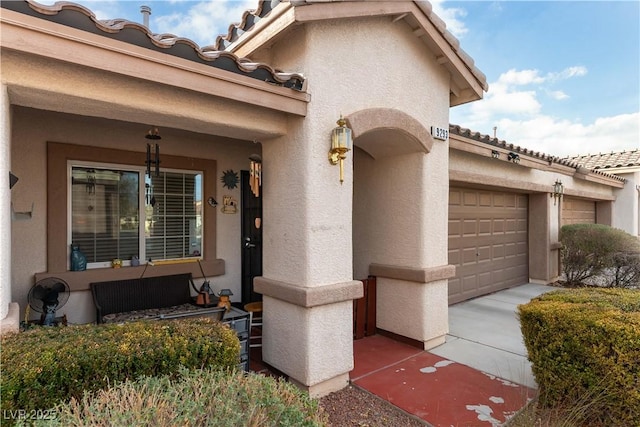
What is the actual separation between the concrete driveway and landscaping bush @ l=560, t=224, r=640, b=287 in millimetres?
3372

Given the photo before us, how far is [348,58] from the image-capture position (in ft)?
15.5

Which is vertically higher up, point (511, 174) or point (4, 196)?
point (511, 174)

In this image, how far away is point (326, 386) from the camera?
4434 millimetres

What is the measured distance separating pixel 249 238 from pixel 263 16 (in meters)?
3.95

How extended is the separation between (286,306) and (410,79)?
400 cm

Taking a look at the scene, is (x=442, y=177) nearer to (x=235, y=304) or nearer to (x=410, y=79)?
(x=410, y=79)

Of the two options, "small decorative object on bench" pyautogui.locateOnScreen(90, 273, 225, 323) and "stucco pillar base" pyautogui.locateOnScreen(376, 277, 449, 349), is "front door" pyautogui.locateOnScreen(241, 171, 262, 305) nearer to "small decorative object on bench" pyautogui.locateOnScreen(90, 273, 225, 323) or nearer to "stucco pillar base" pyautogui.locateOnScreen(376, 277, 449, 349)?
"small decorative object on bench" pyautogui.locateOnScreen(90, 273, 225, 323)

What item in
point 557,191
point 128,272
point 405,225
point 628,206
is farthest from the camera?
point 628,206

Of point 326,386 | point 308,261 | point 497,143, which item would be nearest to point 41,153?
point 308,261

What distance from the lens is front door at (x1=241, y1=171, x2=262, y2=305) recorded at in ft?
22.5

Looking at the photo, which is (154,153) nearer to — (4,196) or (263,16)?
(263,16)

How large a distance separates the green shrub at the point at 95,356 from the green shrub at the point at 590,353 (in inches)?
133

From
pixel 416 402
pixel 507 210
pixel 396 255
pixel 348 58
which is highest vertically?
pixel 348 58

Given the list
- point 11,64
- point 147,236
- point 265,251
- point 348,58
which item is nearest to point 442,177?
point 348,58
